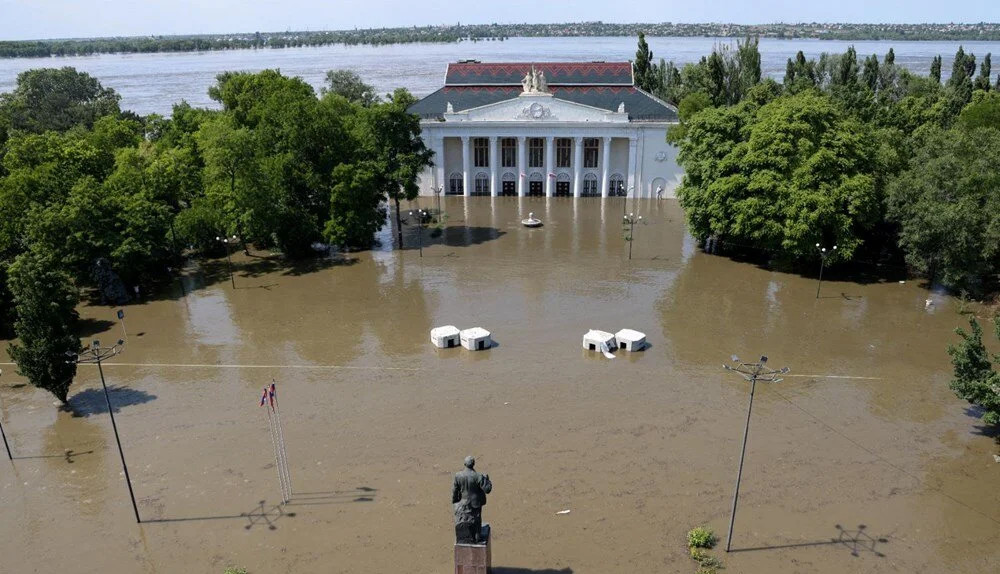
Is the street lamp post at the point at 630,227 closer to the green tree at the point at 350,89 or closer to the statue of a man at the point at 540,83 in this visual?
the statue of a man at the point at 540,83

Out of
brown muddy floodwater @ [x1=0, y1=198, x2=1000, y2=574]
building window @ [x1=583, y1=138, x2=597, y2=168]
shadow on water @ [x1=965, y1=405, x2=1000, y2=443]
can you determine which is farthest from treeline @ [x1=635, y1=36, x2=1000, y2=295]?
building window @ [x1=583, y1=138, x2=597, y2=168]

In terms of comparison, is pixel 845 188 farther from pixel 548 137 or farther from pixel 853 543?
pixel 548 137

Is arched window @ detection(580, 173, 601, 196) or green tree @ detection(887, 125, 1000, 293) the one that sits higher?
green tree @ detection(887, 125, 1000, 293)

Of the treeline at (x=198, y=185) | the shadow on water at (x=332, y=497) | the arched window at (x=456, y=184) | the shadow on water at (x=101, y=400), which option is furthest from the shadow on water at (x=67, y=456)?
the arched window at (x=456, y=184)

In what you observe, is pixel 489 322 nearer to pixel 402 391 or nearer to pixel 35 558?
pixel 402 391

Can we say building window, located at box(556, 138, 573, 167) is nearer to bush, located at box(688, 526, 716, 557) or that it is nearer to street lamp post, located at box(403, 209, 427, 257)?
street lamp post, located at box(403, 209, 427, 257)

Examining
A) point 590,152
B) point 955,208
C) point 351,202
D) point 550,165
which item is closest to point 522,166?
point 550,165
